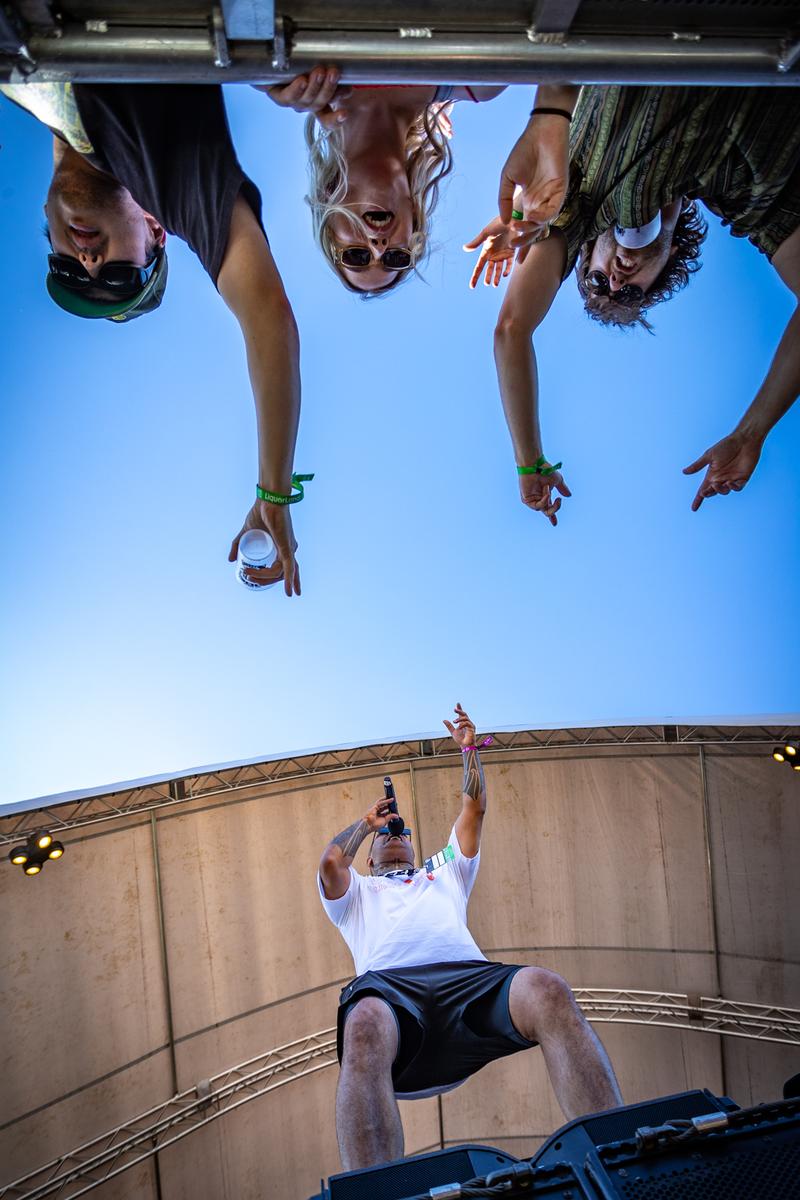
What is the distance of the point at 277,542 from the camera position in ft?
12.6

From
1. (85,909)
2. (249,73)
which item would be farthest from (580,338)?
(85,909)

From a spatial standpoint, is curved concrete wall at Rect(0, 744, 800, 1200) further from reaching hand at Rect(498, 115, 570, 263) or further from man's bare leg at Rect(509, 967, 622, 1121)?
A: reaching hand at Rect(498, 115, 570, 263)

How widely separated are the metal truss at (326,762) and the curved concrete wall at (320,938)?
26 cm

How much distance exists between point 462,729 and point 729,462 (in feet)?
9.56

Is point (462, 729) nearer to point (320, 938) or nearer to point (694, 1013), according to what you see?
point (320, 938)

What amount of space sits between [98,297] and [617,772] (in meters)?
8.58

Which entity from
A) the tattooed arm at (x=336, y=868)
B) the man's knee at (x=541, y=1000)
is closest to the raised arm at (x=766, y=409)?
the man's knee at (x=541, y=1000)

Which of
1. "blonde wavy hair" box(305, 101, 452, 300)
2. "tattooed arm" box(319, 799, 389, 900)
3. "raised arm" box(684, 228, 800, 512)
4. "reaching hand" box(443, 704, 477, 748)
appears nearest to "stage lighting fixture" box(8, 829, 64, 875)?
"tattooed arm" box(319, 799, 389, 900)

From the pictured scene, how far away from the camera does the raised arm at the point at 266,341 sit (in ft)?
10.6

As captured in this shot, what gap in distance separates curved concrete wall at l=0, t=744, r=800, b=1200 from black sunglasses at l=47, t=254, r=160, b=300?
630cm

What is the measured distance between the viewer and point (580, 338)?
727cm

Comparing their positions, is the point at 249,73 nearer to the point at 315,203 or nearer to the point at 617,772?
the point at 315,203

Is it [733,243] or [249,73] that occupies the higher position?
[733,243]

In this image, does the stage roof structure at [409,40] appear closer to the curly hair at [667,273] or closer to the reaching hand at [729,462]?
the curly hair at [667,273]
